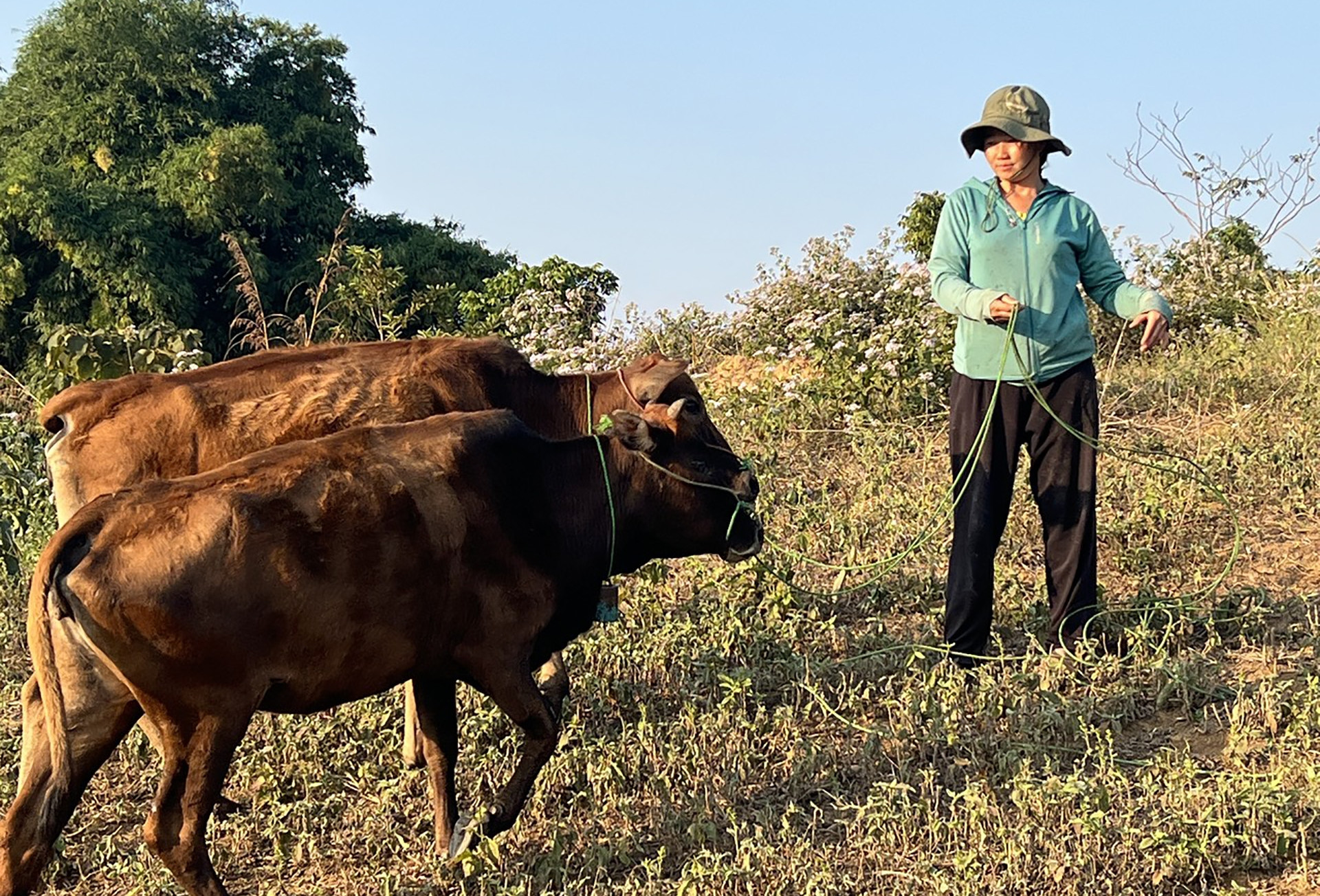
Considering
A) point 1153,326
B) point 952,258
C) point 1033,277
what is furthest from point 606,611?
point 1153,326

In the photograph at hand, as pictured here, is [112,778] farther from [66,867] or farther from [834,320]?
[834,320]

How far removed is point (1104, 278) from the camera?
6.11 m

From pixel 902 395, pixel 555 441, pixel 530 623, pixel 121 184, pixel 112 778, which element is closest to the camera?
pixel 530 623

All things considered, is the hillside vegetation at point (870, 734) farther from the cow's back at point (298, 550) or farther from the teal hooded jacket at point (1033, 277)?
the teal hooded jacket at point (1033, 277)

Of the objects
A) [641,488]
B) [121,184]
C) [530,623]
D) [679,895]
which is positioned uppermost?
[121,184]

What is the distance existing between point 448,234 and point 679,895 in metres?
19.5

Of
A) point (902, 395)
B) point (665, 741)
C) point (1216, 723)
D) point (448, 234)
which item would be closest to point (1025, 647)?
point (1216, 723)

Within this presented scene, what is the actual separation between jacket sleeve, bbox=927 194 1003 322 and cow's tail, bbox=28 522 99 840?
365 cm

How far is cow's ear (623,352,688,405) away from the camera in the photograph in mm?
6234

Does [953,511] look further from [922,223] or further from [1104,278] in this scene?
[922,223]

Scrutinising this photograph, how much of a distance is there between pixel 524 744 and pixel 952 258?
2936mm

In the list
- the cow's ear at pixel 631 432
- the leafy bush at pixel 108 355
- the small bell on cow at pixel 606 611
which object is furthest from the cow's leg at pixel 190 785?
the leafy bush at pixel 108 355

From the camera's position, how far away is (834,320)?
1013 cm

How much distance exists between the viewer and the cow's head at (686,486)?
557 centimetres
